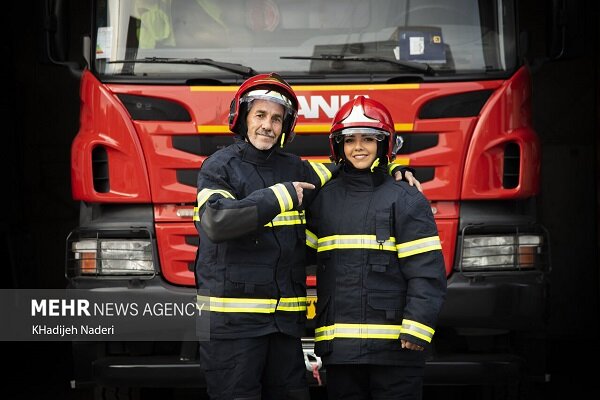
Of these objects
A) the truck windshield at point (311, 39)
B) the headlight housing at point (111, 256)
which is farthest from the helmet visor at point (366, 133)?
the headlight housing at point (111, 256)

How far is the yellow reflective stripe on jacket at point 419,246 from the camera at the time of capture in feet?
13.4

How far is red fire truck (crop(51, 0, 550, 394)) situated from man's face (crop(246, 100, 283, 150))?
99 centimetres

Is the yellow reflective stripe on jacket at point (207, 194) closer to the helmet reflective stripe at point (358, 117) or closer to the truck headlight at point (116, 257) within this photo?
the helmet reflective stripe at point (358, 117)

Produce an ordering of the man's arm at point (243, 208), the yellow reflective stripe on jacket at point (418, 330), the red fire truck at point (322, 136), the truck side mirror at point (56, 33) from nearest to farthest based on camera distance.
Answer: the man's arm at point (243, 208) → the yellow reflective stripe on jacket at point (418, 330) → the red fire truck at point (322, 136) → the truck side mirror at point (56, 33)

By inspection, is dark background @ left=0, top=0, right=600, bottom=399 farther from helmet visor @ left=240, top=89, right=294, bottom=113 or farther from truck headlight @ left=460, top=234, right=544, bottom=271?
helmet visor @ left=240, top=89, right=294, bottom=113

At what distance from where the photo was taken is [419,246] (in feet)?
13.4

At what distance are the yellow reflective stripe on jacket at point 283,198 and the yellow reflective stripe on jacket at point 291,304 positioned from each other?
0.41m

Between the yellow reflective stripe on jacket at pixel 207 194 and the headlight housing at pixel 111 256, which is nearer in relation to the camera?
the yellow reflective stripe on jacket at pixel 207 194

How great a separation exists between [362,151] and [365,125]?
0.10m

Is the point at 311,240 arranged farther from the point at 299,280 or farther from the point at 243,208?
the point at 243,208

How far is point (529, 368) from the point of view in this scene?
5305mm

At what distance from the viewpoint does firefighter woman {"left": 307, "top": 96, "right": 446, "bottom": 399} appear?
4.07 m

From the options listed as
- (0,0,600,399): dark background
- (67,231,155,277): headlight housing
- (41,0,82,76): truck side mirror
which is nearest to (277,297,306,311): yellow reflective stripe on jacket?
(67,231,155,277): headlight housing

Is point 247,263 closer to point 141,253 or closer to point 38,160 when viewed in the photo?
point 141,253
